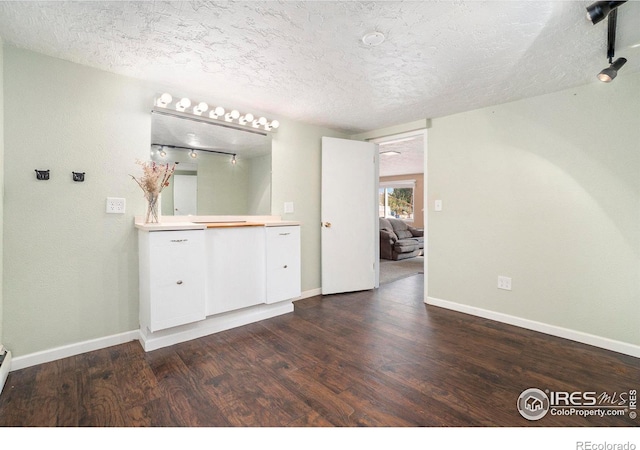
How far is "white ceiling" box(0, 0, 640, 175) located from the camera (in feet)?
5.08

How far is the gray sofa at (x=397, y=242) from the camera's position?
6332 mm

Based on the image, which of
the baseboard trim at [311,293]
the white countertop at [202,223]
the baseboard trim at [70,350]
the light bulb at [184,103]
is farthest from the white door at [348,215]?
the baseboard trim at [70,350]

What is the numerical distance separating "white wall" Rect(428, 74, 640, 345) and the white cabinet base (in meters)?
1.87

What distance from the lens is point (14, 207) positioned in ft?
6.36

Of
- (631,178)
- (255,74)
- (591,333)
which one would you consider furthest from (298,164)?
(591,333)

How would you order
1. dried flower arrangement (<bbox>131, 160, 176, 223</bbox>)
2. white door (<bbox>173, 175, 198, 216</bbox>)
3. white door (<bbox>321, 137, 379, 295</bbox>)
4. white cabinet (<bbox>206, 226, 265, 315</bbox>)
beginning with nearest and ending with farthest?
1. dried flower arrangement (<bbox>131, 160, 176, 223</bbox>)
2. white cabinet (<bbox>206, 226, 265, 315</bbox>)
3. white door (<bbox>173, 175, 198, 216</bbox>)
4. white door (<bbox>321, 137, 379, 295</bbox>)

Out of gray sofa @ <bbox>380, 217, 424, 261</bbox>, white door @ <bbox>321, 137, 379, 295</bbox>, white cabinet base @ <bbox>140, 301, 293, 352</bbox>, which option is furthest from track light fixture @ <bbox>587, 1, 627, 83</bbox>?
gray sofa @ <bbox>380, 217, 424, 261</bbox>

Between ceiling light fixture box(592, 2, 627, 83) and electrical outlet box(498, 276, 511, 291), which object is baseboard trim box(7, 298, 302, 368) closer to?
electrical outlet box(498, 276, 511, 291)

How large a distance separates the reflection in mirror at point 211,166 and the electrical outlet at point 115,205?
0.31m

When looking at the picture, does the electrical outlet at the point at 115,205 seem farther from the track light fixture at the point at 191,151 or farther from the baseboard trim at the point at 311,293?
the baseboard trim at the point at 311,293

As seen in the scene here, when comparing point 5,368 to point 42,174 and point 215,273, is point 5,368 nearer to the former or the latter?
point 42,174

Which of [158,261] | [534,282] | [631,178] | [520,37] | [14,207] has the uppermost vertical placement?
[520,37]
